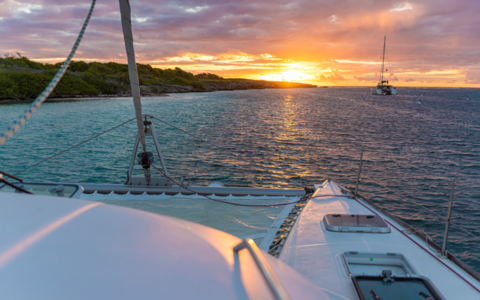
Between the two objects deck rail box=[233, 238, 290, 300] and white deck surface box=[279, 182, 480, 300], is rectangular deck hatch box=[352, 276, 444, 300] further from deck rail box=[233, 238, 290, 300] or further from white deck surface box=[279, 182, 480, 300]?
deck rail box=[233, 238, 290, 300]

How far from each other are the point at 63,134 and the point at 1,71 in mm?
97652

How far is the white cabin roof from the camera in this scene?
3.22 feet

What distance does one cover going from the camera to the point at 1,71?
9925 cm

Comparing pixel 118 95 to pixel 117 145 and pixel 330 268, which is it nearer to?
pixel 117 145

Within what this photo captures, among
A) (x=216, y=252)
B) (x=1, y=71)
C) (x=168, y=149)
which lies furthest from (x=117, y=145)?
(x=1, y=71)

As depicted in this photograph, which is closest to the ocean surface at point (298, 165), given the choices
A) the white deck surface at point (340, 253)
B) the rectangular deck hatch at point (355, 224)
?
the white deck surface at point (340, 253)

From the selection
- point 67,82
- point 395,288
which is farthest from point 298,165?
point 67,82

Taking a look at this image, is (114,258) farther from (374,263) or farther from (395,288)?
(374,263)

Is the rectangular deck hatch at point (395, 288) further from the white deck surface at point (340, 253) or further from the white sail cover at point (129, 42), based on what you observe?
the white sail cover at point (129, 42)

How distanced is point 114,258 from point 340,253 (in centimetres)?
494

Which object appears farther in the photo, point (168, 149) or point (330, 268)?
point (168, 149)

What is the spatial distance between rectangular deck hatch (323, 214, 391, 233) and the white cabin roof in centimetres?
484

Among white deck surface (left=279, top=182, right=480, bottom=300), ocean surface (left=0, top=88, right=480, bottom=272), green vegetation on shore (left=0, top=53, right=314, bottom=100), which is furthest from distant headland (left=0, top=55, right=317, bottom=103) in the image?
white deck surface (left=279, top=182, right=480, bottom=300)

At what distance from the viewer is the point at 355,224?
5.90 meters
